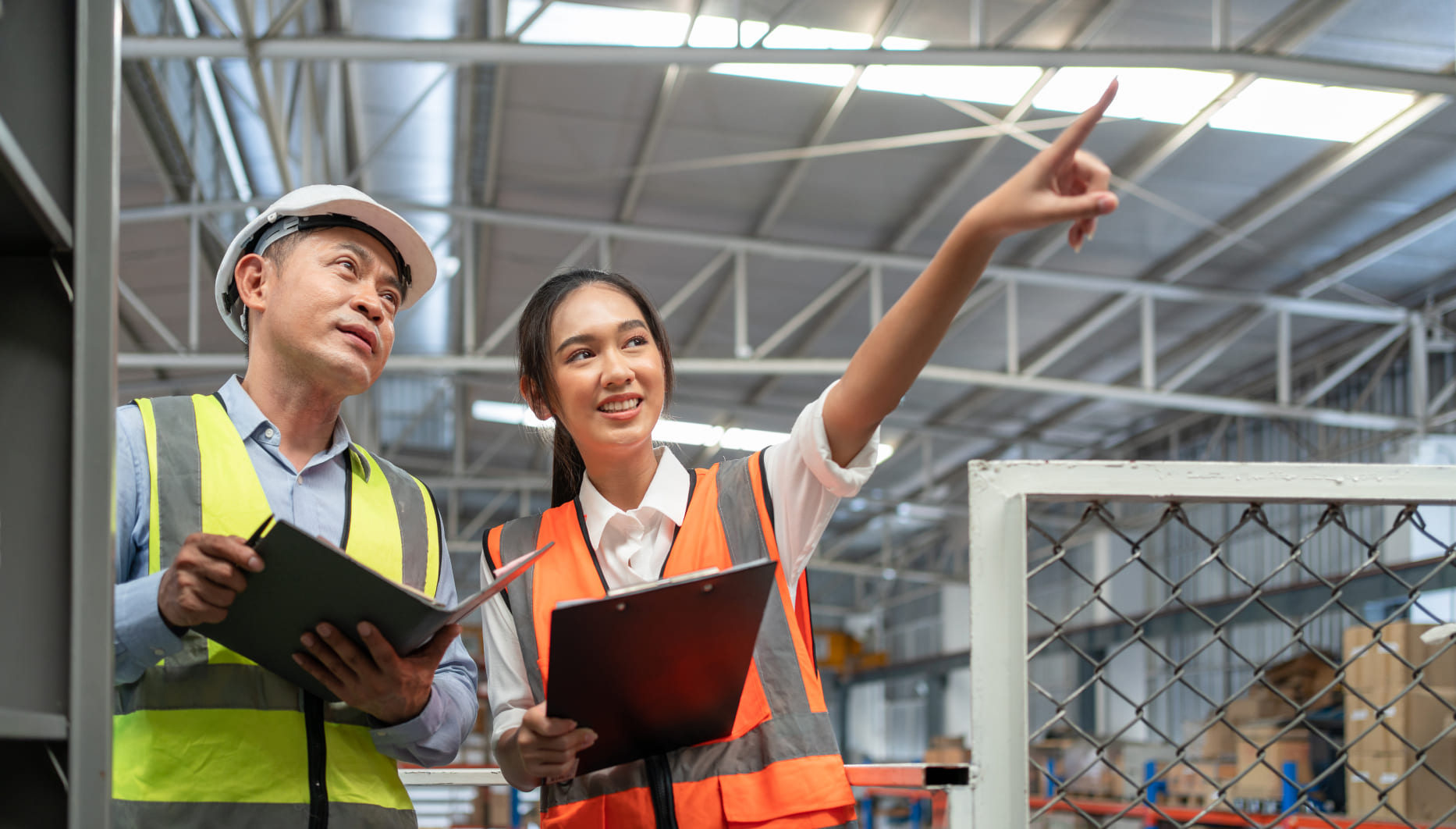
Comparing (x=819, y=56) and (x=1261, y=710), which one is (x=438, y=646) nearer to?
(x=819, y=56)

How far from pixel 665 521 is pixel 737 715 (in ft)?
1.24

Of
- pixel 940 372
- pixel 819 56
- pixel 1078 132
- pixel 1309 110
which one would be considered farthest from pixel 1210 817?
pixel 1078 132

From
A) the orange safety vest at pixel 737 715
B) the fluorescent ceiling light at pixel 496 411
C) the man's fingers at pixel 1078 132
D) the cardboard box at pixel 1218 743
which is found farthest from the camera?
the fluorescent ceiling light at pixel 496 411

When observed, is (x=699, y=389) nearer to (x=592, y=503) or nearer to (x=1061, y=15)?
(x=1061, y=15)

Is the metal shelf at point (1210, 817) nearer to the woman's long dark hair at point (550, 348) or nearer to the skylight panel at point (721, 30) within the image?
the woman's long dark hair at point (550, 348)

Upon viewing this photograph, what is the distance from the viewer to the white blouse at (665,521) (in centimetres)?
183

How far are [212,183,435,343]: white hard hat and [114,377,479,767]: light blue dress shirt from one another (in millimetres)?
246

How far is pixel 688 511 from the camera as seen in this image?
6.63 feet

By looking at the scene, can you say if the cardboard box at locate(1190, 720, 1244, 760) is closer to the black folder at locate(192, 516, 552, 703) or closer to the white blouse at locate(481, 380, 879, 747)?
the white blouse at locate(481, 380, 879, 747)

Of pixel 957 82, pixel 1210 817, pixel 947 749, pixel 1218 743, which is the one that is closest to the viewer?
pixel 957 82

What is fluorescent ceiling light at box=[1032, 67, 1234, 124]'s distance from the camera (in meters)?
8.28

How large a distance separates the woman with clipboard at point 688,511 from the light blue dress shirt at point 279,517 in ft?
0.40

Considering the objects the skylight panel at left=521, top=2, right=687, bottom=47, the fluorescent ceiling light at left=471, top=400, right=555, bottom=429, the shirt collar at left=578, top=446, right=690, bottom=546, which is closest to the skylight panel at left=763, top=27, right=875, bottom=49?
the skylight panel at left=521, top=2, right=687, bottom=47

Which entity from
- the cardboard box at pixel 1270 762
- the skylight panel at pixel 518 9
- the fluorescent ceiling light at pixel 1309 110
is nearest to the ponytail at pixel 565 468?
the skylight panel at pixel 518 9
